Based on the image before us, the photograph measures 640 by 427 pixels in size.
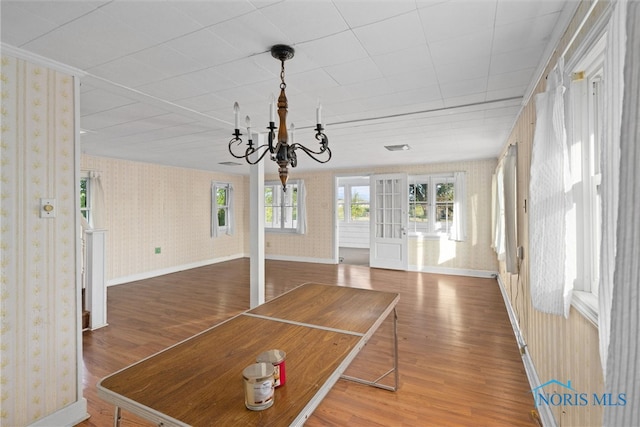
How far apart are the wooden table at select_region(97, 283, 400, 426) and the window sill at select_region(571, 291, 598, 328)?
3.10 ft

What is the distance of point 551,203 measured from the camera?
1.56 m

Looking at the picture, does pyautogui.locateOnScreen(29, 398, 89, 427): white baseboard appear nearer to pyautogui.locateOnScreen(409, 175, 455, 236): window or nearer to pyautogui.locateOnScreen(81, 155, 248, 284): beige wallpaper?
pyautogui.locateOnScreen(81, 155, 248, 284): beige wallpaper

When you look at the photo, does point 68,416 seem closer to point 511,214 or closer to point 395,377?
point 395,377

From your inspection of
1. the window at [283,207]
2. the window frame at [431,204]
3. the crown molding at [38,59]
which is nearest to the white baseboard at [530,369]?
the window frame at [431,204]

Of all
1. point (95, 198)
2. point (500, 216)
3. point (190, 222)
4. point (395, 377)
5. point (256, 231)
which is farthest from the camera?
point (190, 222)

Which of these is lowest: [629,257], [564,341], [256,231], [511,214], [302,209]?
[564,341]

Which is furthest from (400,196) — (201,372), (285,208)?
(201,372)

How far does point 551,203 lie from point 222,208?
24.9 feet

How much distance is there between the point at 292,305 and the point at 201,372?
0.91m

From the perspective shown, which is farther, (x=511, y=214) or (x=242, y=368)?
(x=511, y=214)

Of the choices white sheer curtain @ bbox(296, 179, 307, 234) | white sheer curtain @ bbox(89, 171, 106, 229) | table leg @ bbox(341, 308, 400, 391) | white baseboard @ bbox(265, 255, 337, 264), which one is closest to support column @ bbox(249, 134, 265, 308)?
table leg @ bbox(341, 308, 400, 391)

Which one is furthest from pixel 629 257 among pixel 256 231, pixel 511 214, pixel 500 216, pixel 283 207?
pixel 283 207

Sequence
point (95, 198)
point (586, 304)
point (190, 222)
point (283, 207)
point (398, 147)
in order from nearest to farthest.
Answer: point (586, 304) < point (398, 147) < point (95, 198) < point (190, 222) < point (283, 207)

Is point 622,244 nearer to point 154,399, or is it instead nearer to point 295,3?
point 154,399
